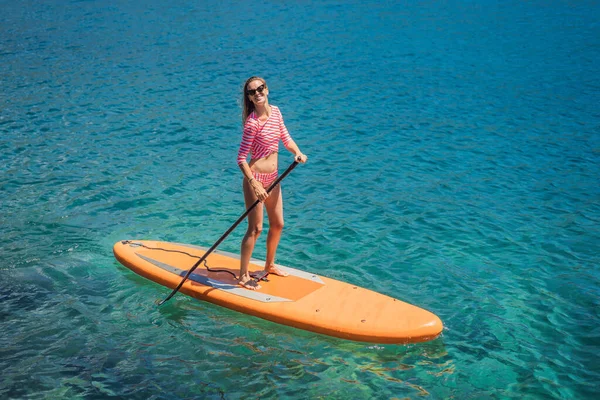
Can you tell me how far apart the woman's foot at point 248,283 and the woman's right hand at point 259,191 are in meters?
1.13

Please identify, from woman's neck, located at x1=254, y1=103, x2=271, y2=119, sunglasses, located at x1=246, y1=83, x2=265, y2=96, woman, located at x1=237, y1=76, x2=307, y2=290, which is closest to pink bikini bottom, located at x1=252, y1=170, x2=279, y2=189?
woman, located at x1=237, y1=76, x2=307, y2=290

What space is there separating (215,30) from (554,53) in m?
11.7

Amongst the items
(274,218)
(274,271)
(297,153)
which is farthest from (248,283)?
(297,153)

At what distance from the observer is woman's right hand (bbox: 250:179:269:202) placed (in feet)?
21.2

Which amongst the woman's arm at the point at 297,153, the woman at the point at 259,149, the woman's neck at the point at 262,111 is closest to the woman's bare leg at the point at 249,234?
the woman at the point at 259,149

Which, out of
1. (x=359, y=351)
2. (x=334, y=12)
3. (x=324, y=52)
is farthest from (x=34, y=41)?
(x=359, y=351)

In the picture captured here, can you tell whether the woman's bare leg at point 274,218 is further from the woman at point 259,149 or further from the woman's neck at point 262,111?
the woman's neck at point 262,111

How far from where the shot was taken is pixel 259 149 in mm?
6641

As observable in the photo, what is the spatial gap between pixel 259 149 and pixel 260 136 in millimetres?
144

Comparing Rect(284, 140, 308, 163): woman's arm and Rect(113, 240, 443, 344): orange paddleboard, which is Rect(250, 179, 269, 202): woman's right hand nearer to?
Rect(284, 140, 308, 163): woman's arm

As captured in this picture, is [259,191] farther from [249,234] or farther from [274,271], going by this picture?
[274,271]

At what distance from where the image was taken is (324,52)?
2134cm

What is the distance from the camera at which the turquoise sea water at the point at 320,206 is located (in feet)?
20.5

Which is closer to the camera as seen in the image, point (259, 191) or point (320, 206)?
point (259, 191)
